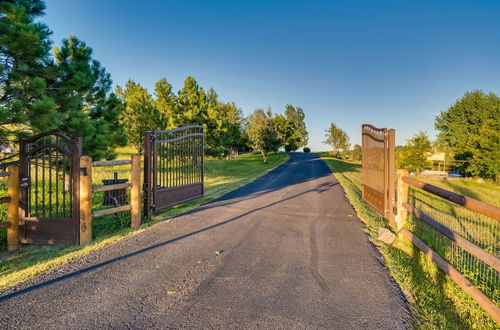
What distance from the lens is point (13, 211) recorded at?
4.66 meters

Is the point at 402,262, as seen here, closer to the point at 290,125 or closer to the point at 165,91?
the point at 165,91

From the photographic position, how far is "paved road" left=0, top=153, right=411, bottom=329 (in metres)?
2.47

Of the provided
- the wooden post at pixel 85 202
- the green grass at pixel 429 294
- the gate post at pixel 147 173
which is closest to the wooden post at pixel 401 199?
the green grass at pixel 429 294

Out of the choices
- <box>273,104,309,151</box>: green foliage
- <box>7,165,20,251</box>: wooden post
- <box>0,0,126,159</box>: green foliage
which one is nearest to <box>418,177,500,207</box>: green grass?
<box>0,0,126,159</box>: green foliage

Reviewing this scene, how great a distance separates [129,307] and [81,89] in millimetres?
7487

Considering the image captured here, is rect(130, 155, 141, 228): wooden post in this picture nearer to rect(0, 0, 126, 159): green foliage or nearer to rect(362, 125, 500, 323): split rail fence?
rect(0, 0, 126, 159): green foliage

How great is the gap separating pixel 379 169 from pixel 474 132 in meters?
42.0

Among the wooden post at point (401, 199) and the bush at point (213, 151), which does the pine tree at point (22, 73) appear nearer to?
the wooden post at point (401, 199)

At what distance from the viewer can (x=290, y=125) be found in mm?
71062

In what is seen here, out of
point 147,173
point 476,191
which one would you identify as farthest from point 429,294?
point 476,191

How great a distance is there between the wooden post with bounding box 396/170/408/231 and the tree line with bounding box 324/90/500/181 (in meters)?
34.3

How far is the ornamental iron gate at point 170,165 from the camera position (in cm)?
657

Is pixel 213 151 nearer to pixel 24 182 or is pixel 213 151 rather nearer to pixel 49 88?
pixel 49 88

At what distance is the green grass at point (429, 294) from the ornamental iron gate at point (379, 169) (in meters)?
1.65
